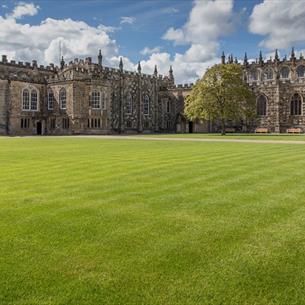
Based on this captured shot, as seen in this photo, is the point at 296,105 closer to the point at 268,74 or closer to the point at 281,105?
the point at 281,105

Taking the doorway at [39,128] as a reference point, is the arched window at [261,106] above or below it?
above

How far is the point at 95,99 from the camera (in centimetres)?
5738

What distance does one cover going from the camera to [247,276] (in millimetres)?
4254

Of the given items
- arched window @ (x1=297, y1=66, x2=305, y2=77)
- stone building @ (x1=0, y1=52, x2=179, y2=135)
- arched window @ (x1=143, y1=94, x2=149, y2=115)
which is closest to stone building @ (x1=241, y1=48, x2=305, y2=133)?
arched window @ (x1=297, y1=66, x2=305, y2=77)

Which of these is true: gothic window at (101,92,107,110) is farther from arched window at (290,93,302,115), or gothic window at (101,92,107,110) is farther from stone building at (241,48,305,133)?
arched window at (290,93,302,115)

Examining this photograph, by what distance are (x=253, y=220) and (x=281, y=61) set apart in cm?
8039

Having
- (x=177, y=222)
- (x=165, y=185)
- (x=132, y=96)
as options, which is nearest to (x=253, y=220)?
(x=177, y=222)

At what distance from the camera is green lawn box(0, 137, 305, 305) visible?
12.9 feet

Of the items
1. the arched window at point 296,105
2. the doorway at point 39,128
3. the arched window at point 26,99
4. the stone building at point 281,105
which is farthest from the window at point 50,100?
the arched window at point 296,105

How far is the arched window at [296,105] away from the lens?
5902 cm

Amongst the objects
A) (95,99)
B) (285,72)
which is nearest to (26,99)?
(95,99)

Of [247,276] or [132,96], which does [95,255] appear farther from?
[132,96]

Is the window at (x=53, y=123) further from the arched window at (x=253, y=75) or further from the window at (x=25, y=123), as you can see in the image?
the arched window at (x=253, y=75)

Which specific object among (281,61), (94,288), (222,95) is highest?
(281,61)
